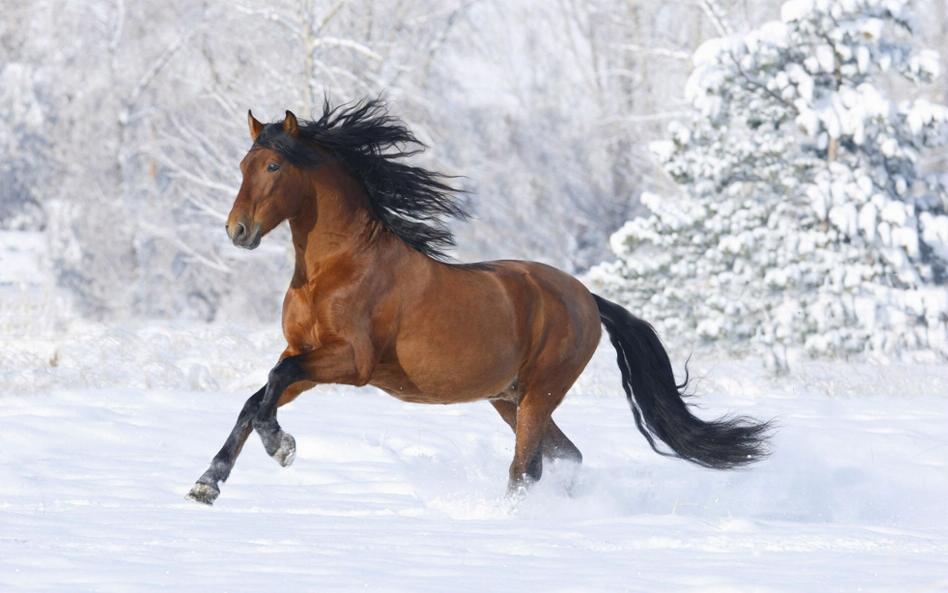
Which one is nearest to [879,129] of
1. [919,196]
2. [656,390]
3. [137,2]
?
[919,196]

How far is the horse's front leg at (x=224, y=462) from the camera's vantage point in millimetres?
5645

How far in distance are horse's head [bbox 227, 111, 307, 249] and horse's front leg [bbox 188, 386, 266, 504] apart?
2.21ft

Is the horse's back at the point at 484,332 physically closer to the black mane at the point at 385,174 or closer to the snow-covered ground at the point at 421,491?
the black mane at the point at 385,174

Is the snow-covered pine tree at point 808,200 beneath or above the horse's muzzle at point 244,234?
beneath

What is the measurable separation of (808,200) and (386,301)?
39.4 feet

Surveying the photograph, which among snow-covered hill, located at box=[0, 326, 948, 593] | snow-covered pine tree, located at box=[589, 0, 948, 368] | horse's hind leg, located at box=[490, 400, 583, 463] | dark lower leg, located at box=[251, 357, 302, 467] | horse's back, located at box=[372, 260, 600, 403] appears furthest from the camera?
snow-covered pine tree, located at box=[589, 0, 948, 368]

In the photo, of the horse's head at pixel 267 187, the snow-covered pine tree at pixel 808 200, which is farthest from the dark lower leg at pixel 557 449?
the snow-covered pine tree at pixel 808 200

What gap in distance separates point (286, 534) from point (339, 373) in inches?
37.3

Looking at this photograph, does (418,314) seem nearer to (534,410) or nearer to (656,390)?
(534,410)

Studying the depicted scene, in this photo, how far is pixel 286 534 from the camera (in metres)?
5.18

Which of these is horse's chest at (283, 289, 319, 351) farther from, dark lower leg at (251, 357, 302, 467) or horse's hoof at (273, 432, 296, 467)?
horse's hoof at (273, 432, 296, 467)

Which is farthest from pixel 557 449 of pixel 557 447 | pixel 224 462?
pixel 224 462

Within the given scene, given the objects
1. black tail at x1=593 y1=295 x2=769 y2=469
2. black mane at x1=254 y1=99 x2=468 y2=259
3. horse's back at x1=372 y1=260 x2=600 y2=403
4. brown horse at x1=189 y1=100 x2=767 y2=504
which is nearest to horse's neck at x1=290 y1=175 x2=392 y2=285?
brown horse at x1=189 y1=100 x2=767 y2=504

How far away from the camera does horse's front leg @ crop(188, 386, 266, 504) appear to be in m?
5.64
